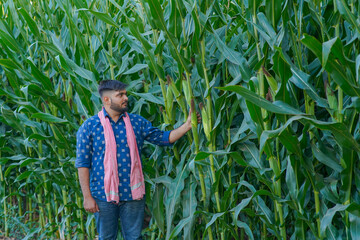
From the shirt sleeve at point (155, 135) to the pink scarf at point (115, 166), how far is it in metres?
0.10

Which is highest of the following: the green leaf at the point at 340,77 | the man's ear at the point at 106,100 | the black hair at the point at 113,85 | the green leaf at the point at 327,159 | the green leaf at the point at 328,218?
the black hair at the point at 113,85

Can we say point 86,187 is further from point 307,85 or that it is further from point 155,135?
point 307,85

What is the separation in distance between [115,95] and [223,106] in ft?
2.41

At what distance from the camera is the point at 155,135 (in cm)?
289

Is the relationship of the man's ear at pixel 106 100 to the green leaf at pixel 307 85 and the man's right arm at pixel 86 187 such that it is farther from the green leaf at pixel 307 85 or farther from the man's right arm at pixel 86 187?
the green leaf at pixel 307 85

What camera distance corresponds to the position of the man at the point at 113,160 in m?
2.86

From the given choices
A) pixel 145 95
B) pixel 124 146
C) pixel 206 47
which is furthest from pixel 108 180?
pixel 206 47

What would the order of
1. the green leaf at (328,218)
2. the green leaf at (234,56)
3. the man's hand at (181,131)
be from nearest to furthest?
1. the green leaf at (328,218)
2. the green leaf at (234,56)
3. the man's hand at (181,131)

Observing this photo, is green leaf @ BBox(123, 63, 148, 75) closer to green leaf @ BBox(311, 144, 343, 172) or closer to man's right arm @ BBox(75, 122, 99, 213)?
man's right arm @ BBox(75, 122, 99, 213)

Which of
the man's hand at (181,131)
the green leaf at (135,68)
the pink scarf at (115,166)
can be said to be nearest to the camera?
the man's hand at (181,131)

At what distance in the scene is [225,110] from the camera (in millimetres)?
2658

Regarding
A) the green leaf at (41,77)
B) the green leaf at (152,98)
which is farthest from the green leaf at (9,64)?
the green leaf at (152,98)

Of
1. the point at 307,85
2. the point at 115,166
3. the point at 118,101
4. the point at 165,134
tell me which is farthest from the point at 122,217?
the point at 307,85

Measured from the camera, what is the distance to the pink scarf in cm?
283
